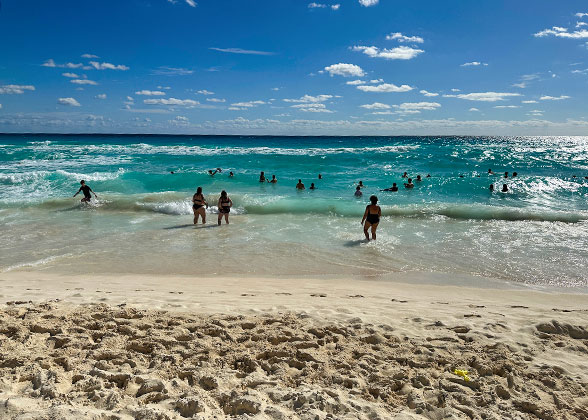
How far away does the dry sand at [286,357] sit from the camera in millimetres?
3307

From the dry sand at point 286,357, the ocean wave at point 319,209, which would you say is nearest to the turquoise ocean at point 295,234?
the ocean wave at point 319,209

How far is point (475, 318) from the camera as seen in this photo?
5.33 metres

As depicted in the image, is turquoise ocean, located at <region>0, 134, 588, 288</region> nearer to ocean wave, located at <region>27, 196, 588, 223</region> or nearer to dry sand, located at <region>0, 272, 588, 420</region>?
ocean wave, located at <region>27, 196, 588, 223</region>

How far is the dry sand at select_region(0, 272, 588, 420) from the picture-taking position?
3.31 m

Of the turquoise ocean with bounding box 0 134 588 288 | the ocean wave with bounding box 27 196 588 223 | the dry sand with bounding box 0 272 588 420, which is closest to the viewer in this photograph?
the dry sand with bounding box 0 272 588 420

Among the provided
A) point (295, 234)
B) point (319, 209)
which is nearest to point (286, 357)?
point (295, 234)

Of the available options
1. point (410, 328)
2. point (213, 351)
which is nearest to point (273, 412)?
point (213, 351)

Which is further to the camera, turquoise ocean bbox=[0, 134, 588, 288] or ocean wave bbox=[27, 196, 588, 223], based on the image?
ocean wave bbox=[27, 196, 588, 223]

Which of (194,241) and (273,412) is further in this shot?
(194,241)

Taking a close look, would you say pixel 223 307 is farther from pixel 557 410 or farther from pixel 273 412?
pixel 557 410

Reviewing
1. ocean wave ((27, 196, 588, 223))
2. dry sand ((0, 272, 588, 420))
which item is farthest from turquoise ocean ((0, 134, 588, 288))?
dry sand ((0, 272, 588, 420))

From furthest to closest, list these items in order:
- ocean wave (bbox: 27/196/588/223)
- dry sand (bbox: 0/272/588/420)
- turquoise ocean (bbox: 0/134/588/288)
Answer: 1. ocean wave (bbox: 27/196/588/223)
2. turquoise ocean (bbox: 0/134/588/288)
3. dry sand (bbox: 0/272/588/420)

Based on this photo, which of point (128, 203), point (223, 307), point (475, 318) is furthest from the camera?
point (128, 203)

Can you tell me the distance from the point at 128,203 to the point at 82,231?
502cm
